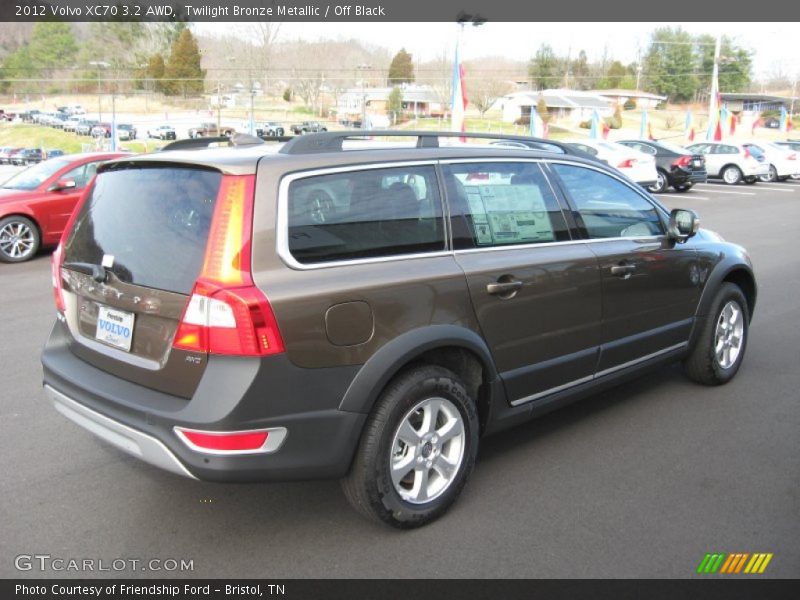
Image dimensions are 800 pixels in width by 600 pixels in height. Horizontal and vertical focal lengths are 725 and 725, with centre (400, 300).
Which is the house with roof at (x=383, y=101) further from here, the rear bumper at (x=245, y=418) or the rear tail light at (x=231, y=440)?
the rear tail light at (x=231, y=440)

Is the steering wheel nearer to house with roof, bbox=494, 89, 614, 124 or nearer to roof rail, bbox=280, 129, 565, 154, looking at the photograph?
roof rail, bbox=280, 129, 565, 154

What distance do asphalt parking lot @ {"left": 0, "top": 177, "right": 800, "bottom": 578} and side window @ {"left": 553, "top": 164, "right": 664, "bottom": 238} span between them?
1.23m

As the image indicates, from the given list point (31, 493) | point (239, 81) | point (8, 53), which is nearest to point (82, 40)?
point (8, 53)

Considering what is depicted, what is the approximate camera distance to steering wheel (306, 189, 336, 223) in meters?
3.10

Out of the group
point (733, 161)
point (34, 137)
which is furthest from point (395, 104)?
point (34, 137)

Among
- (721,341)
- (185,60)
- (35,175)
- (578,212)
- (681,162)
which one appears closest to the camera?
(578,212)

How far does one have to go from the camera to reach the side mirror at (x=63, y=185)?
1059 cm

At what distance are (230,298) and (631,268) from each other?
8.54 feet

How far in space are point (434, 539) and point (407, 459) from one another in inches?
15.0

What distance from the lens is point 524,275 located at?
3.74m

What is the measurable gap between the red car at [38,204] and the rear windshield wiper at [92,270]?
7.13 meters

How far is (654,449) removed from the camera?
14.0 feet

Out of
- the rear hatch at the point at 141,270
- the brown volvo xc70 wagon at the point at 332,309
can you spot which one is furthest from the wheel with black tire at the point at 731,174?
the rear hatch at the point at 141,270

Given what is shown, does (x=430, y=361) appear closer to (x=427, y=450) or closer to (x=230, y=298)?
(x=427, y=450)
